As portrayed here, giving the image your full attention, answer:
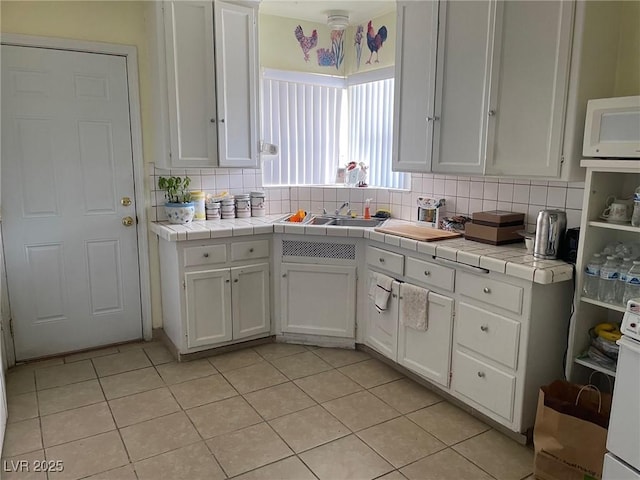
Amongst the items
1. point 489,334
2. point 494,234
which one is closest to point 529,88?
point 494,234

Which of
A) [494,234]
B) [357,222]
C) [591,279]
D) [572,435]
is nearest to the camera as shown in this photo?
[572,435]

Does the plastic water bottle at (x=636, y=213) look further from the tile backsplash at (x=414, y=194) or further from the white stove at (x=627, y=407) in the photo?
the white stove at (x=627, y=407)

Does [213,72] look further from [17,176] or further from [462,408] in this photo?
[462,408]

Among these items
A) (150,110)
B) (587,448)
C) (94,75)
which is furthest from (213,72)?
(587,448)

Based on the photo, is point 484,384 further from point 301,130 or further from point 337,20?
point 337,20

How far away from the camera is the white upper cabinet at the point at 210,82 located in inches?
122

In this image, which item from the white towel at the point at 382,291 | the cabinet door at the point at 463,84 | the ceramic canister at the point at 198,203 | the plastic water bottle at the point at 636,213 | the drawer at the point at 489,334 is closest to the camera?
the plastic water bottle at the point at 636,213

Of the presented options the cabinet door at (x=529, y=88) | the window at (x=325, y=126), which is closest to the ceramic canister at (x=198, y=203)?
the window at (x=325, y=126)

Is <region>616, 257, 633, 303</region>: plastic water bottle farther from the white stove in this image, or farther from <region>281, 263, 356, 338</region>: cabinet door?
<region>281, 263, 356, 338</region>: cabinet door

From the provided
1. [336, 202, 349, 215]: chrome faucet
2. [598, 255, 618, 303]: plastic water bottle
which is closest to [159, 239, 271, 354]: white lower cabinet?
[336, 202, 349, 215]: chrome faucet

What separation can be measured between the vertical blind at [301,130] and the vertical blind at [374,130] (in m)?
0.15

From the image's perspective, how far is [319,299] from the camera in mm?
3439

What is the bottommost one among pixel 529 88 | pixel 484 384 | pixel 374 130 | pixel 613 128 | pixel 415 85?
pixel 484 384

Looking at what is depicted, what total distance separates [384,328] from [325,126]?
1.90 m
